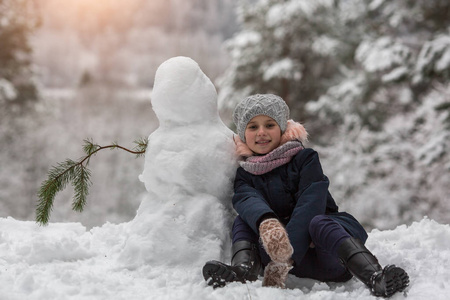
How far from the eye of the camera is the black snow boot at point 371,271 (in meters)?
1.93

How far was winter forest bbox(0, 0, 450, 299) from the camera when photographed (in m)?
2.49

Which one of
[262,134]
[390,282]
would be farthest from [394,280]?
[262,134]

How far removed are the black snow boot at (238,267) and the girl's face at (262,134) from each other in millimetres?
596

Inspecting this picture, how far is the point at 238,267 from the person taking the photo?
7.09 feet

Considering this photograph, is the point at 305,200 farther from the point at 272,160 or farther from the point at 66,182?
the point at 66,182

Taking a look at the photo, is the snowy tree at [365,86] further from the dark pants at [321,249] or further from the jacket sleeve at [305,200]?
the dark pants at [321,249]

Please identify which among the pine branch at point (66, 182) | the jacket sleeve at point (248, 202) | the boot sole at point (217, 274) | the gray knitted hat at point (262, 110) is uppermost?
the gray knitted hat at point (262, 110)

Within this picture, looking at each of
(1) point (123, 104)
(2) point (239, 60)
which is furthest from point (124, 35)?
(2) point (239, 60)

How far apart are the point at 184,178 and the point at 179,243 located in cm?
38

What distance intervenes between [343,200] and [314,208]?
756 centimetres

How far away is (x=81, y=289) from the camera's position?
1.97 metres

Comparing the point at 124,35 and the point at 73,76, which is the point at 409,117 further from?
the point at 73,76

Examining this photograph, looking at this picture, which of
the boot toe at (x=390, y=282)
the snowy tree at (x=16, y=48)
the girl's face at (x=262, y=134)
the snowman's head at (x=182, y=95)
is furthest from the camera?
the snowy tree at (x=16, y=48)

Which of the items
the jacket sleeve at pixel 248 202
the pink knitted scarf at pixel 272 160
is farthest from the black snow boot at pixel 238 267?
the pink knitted scarf at pixel 272 160
